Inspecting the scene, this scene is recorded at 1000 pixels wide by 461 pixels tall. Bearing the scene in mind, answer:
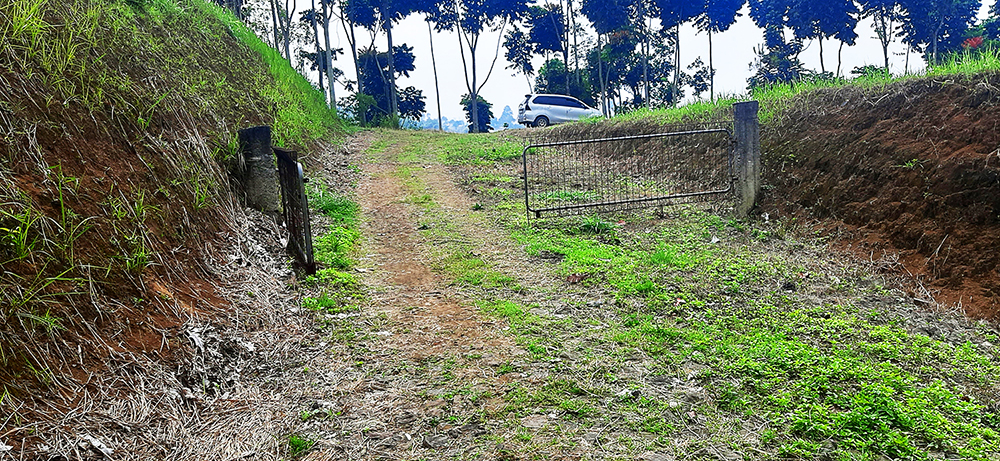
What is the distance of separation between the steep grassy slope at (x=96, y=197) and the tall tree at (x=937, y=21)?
2901cm

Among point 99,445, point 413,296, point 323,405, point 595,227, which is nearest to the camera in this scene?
point 99,445

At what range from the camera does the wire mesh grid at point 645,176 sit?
7.86m

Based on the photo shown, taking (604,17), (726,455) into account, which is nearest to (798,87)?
(726,455)

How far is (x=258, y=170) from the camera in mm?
5250

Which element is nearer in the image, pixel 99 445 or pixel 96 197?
pixel 99 445

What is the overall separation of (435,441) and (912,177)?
5.61m

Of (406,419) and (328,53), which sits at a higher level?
(328,53)

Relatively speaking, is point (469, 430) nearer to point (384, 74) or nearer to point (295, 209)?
point (295, 209)

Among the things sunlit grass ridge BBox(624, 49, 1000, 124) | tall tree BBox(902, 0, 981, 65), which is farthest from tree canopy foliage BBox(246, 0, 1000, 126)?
sunlit grass ridge BBox(624, 49, 1000, 124)

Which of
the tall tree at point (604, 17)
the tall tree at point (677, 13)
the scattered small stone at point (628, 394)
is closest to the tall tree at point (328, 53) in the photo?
the tall tree at point (604, 17)

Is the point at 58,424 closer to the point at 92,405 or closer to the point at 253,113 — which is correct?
the point at 92,405

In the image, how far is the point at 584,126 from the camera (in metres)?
14.7

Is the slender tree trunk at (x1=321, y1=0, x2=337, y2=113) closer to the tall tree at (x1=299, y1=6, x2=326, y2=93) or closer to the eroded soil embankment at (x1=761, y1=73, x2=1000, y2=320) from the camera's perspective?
the tall tree at (x1=299, y1=6, x2=326, y2=93)

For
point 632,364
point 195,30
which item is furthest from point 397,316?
point 195,30
